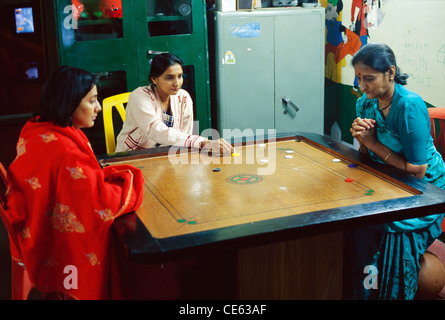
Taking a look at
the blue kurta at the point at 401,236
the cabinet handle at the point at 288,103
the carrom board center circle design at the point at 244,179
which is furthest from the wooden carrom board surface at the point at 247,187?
the cabinet handle at the point at 288,103

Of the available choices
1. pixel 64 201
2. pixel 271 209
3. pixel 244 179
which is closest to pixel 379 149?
pixel 244 179

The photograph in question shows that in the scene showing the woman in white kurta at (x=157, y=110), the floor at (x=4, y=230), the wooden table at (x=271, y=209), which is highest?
the woman in white kurta at (x=157, y=110)

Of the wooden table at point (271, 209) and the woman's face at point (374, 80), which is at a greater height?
the woman's face at point (374, 80)

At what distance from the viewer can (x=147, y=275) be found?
7.13 feet

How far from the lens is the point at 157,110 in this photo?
A: 324cm

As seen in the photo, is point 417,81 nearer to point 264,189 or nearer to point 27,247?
point 264,189

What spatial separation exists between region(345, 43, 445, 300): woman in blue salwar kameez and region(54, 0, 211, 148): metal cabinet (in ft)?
7.03

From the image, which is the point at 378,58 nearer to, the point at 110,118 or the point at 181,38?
the point at 110,118

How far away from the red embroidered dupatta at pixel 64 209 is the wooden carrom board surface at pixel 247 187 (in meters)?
0.17

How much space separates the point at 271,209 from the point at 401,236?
0.76m

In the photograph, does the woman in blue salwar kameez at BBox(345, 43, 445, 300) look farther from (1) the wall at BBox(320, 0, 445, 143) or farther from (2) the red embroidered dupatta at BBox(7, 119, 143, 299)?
(1) the wall at BBox(320, 0, 445, 143)

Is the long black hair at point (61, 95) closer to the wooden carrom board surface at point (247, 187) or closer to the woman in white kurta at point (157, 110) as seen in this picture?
the wooden carrom board surface at point (247, 187)

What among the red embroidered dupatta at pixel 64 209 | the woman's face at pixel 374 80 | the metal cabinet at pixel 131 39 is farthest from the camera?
the metal cabinet at pixel 131 39

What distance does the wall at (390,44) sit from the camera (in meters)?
3.88
